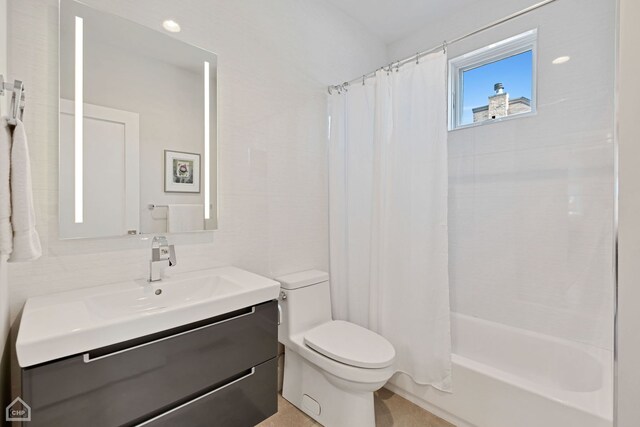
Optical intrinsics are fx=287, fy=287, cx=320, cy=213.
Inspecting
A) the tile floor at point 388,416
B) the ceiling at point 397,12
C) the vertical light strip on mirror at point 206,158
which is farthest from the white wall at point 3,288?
the ceiling at point 397,12

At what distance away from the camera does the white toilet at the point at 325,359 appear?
1.41 metres

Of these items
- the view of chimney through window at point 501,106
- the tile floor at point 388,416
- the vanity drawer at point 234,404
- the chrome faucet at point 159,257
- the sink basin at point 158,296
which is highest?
the view of chimney through window at point 501,106

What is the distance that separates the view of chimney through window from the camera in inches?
75.9

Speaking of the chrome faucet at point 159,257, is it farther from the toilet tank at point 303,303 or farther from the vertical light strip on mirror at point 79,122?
the toilet tank at point 303,303

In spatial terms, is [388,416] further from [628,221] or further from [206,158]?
[206,158]

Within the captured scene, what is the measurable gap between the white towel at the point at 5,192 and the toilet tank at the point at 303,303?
124 cm

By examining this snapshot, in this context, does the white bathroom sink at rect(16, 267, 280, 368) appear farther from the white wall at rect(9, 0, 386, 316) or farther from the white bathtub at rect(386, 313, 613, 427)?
the white bathtub at rect(386, 313, 613, 427)

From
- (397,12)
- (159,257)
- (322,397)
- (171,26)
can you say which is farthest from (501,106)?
(159,257)

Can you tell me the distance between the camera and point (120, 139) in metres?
1.31

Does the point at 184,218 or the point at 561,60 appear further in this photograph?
the point at 561,60

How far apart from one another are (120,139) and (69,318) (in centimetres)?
79

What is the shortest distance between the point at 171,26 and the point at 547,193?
2341 millimetres

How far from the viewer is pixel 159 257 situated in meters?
1.30

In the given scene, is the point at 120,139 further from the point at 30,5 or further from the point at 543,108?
the point at 543,108
